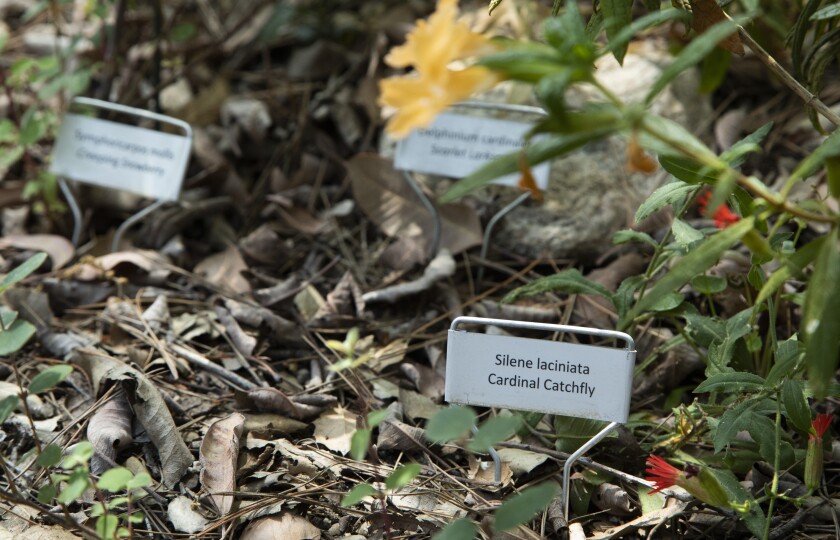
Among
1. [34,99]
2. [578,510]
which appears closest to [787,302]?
[578,510]

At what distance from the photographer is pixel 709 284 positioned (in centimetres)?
124

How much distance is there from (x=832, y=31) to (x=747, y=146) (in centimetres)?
50

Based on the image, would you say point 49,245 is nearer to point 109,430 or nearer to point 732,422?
point 109,430

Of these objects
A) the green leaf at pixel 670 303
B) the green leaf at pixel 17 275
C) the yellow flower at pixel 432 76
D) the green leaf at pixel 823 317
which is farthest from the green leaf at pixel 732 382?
the green leaf at pixel 17 275

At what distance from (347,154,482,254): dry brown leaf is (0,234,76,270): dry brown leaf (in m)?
0.65

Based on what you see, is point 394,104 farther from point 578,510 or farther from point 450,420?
point 578,510

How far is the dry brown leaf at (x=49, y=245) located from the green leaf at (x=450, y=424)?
1.22 metres

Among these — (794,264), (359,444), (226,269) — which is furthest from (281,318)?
(794,264)

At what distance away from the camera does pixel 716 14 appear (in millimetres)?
1075

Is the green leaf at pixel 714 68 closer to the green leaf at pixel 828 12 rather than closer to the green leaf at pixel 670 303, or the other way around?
the green leaf at pixel 828 12

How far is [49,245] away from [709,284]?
1.38 meters

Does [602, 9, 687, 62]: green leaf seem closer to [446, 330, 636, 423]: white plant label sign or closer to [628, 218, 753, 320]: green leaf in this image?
[628, 218, 753, 320]: green leaf

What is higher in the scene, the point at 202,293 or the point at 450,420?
the point at 450,420

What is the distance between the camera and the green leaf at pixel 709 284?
1.23 m
